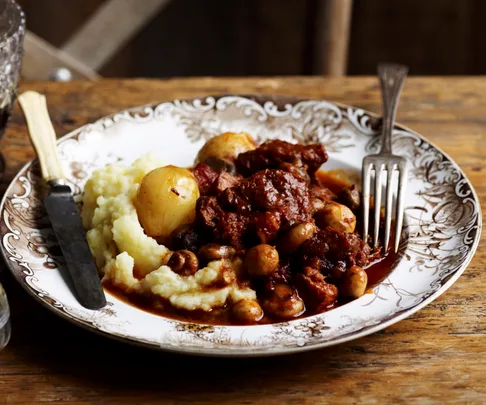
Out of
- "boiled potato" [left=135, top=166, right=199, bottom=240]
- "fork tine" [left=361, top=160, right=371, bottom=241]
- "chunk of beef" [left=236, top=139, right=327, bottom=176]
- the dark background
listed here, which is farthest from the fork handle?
the dark background

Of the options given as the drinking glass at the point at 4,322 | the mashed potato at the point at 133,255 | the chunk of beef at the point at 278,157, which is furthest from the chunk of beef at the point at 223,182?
the drinking glass at the point at 4,322

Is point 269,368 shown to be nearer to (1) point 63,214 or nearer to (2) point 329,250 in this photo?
(2) point 329,250

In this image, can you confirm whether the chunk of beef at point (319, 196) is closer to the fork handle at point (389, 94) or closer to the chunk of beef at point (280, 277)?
the chunk of beef at point (280, 277)

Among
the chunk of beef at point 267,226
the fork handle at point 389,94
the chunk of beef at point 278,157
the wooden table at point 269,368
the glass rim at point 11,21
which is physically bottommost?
the wooden table at point 269,368

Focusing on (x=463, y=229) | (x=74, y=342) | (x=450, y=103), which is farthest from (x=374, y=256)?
(x=450, y=103)

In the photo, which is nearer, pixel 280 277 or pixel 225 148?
pixel 280 277

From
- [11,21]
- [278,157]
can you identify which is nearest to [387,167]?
[278,157]
